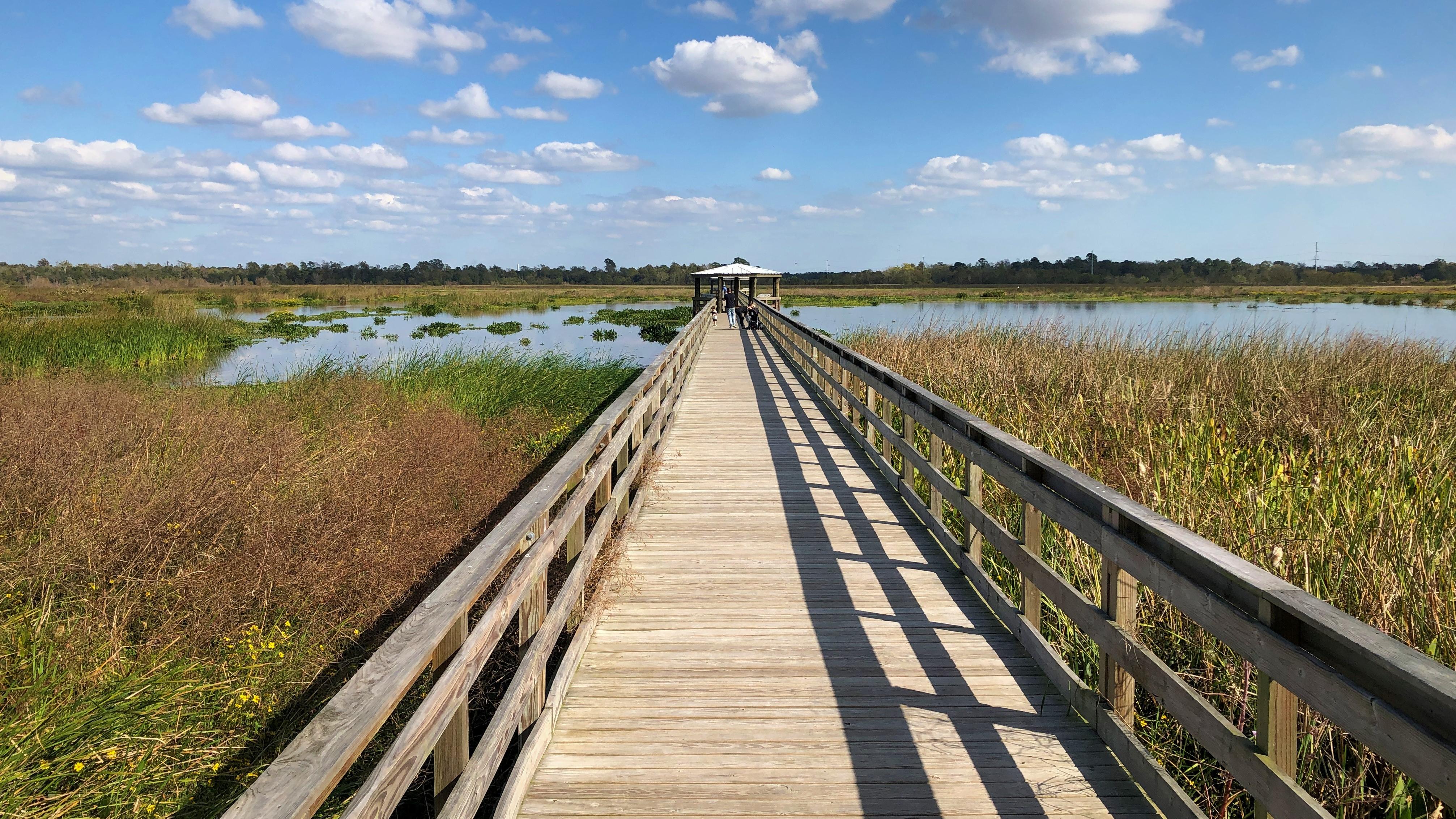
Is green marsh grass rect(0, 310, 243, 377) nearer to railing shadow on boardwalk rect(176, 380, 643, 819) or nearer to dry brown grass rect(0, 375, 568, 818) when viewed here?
dry brown grass rect(0, 375, 568, 818)

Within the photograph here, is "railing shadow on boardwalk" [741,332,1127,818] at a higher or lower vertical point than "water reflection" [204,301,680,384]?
lower

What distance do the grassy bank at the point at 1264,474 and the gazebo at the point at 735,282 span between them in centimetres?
1605

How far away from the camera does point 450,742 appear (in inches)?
90.9

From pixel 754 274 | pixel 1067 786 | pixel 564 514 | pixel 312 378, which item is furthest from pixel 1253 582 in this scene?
pixel 754 274

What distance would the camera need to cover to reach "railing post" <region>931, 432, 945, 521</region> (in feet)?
17.8

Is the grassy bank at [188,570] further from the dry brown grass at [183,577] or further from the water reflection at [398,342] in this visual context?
the water reflection at [398,342]

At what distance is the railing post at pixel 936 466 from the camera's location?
17.8 ft

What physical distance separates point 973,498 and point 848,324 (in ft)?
111

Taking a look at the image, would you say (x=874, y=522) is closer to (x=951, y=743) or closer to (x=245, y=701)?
(x=951, y=743)

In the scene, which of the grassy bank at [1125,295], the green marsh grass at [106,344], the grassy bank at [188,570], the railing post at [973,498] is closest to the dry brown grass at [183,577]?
the grassy bank at [188,570]

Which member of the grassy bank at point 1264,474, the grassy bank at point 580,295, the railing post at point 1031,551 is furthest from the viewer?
the grassy bank at point 580,295

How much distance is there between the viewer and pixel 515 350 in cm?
2255

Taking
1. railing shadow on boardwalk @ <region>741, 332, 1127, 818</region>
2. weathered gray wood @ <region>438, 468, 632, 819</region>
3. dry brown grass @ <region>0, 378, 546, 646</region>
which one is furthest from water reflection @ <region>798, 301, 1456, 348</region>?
weathered gray wood @ <region>438, 468, 632, 819</region>

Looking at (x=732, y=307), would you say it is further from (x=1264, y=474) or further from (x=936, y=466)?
(x=936, y=466)
